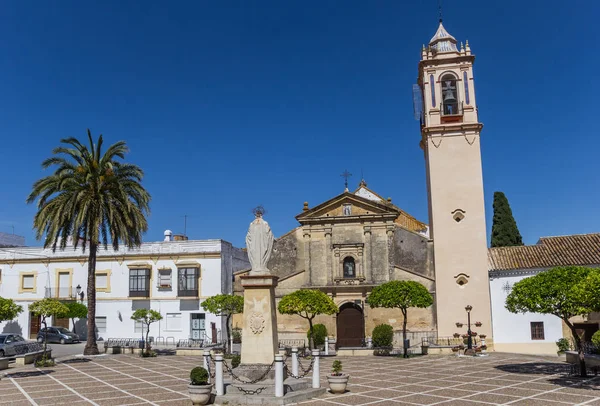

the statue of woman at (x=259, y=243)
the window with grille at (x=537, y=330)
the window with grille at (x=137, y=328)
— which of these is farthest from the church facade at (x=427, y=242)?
the statue of woman at (x=259, y=243)

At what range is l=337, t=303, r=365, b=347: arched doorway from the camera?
108 feet

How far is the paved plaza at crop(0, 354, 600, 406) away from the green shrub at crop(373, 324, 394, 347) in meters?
5.26

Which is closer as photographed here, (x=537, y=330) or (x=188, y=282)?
(x=537, y=330)

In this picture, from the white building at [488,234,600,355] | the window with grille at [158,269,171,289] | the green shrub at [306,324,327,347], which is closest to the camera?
the white building at [488,234,600,355]

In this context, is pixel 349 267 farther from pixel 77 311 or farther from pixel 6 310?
pixel 6 310

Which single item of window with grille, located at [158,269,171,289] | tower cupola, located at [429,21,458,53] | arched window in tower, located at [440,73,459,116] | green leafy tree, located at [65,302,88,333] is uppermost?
tower cupola, located at [429,21,458,53]

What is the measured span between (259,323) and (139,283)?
24472mm

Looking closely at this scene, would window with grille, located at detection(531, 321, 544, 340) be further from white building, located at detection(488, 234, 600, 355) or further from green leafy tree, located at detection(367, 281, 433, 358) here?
green leafy tree, located at detection(367, 281, 433, 358)

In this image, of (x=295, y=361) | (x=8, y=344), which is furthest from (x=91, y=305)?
(x=295, y=361)

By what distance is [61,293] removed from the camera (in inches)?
1460

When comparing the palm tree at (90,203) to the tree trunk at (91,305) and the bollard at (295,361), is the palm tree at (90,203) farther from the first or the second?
the bollard at (295,361)

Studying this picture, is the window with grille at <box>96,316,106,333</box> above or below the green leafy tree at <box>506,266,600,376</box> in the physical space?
below

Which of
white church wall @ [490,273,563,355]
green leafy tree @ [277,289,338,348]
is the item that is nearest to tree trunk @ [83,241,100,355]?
green leafy tree @ [277,289,338,348]

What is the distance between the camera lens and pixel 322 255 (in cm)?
3425
